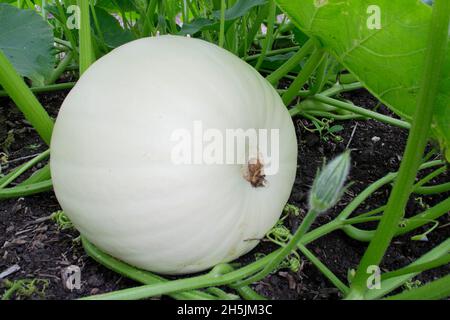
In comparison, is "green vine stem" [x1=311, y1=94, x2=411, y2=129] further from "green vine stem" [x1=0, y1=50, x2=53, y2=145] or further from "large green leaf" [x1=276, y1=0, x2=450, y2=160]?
"green vine stem" [x1=0, y1=50, x2=53, y2=145]

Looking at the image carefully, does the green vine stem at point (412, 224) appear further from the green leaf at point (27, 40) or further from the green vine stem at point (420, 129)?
the green leaf at point (27, 40)

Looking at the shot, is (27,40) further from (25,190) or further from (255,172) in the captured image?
(255,172)

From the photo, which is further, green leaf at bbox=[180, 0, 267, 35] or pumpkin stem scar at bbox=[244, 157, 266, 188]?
green leaf at bbox=[180, 0, 267, 35]

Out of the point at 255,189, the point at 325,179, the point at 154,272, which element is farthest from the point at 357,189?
the point at 325,179

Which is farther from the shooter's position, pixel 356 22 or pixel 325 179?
pixel 356 22

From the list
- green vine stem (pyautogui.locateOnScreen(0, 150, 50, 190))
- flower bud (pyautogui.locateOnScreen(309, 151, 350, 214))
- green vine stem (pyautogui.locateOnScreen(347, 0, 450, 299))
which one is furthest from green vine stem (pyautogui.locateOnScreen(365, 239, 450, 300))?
green vine stem (pyautogui.locateOnScreen(0, 150, 50, 190))
